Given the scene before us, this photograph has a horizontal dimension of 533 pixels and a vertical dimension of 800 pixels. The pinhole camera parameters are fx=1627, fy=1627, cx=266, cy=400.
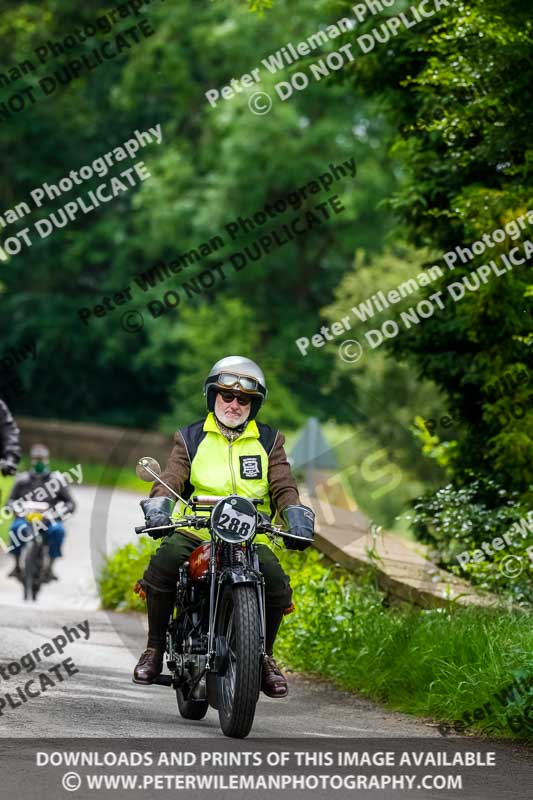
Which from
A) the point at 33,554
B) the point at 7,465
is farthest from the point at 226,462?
the point at 33,554

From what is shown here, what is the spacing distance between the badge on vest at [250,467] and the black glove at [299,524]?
28cm

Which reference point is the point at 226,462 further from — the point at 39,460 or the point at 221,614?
the point at 39,460

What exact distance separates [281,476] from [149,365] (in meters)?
40.6

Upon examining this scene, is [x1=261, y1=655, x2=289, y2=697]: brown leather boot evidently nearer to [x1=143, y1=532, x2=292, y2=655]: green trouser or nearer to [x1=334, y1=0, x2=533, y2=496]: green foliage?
[x1=143, y1=532, x2=292, y2=655]: green trouser

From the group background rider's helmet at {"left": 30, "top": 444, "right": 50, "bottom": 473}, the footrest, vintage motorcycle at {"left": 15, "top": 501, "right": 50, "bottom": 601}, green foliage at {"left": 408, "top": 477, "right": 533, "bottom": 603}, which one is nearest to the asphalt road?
the footrest

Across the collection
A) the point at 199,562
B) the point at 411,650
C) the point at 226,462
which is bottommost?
the point at 411,650

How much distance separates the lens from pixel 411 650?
9508mm

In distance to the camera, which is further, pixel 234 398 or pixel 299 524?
pixel 234 398

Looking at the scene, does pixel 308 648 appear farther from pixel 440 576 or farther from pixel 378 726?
pixel 378 726

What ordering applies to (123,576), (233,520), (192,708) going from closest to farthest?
(233,520)
(192,708)
(123,576)

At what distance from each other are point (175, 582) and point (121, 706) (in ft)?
3.01

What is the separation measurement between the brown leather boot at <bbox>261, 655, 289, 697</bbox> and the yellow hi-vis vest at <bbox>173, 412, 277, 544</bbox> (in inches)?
28.0

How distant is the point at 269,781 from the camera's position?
21.9ft

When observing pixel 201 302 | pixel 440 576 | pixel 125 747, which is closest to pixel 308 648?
pixel 440 576
